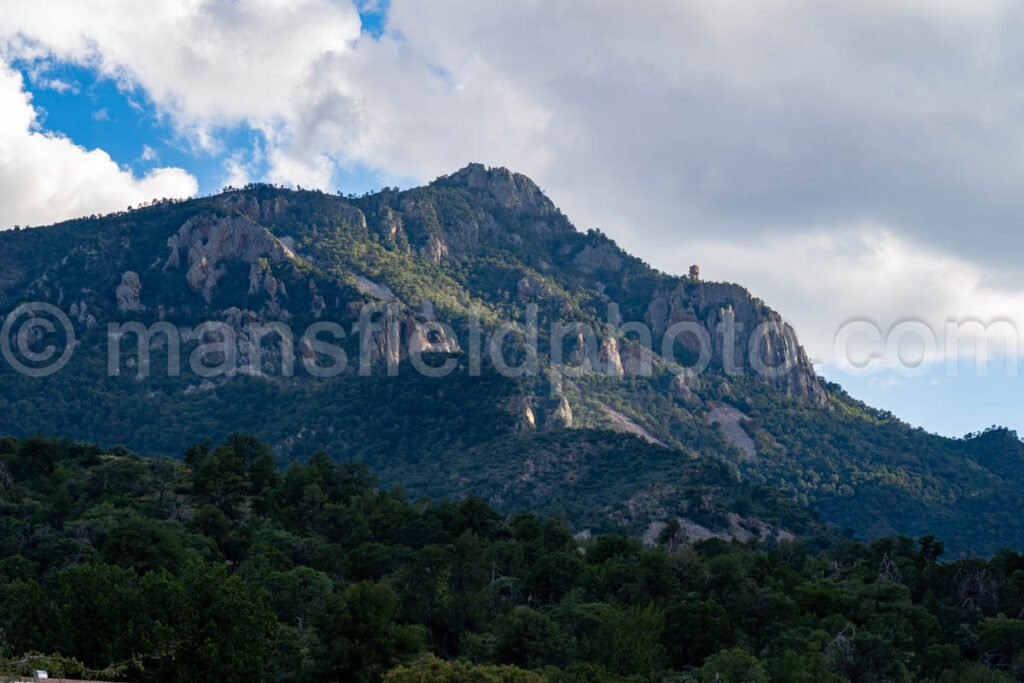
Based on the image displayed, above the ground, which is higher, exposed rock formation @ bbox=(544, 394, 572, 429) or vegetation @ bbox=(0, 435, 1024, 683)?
exposed rock formation @ bbox=(544, 394, 572, 429)

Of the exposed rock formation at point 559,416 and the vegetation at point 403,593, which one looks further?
the exposed rock formation at point 559,416

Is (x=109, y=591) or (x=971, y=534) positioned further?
(x=971, y=534)

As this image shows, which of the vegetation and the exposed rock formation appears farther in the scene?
the exposed rock formation

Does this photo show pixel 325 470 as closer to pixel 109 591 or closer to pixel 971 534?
pixel 109 591

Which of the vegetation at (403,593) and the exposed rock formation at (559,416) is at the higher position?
the exposed rock formation at (559,416)

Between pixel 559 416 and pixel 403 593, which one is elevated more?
pixel 559 416

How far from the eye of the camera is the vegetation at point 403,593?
176ft

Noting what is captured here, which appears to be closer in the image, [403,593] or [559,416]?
[403,593]

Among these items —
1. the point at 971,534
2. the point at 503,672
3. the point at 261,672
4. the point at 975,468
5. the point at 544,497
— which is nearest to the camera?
the point at 503,672

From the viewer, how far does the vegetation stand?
176ft

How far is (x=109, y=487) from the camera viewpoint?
92750 mm

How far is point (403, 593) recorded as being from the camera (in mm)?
71562

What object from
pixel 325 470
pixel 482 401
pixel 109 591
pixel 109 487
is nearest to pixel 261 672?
pixel 109 591

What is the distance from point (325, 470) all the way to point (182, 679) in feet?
194
